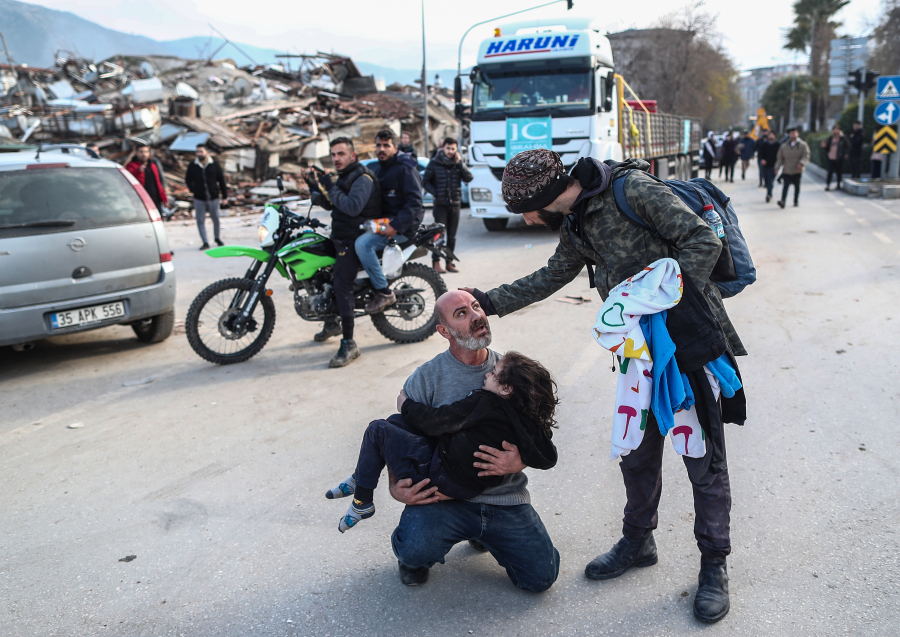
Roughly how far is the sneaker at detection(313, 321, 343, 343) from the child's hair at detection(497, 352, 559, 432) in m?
3.83

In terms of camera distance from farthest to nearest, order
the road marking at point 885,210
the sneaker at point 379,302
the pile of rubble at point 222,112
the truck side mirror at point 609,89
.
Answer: the pile of rubble at point 222,112
the road marking at point 885,210
the truck side mirror at point 609,89
the sneaker at point 379,302

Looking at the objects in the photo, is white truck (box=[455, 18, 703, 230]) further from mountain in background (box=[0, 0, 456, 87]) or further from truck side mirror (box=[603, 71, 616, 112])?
mountain in background (box=[0, 0, 456, 87])

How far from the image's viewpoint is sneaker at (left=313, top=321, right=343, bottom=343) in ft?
20.4

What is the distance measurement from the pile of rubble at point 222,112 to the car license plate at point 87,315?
1231 centimetres

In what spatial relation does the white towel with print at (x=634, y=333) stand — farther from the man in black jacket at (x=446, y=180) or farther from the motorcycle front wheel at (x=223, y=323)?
the man in black jacket at (x=446, y=180)

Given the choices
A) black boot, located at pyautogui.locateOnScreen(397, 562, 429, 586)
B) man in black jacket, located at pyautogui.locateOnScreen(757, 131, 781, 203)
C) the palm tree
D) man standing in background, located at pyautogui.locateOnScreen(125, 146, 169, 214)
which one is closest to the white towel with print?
black boot, located at pyautogui.locateOnScreen(397, 562, 429, 586)

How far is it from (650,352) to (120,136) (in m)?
23.0

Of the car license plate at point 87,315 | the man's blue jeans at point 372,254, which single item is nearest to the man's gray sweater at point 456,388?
the man's blue jeans at point 372,254

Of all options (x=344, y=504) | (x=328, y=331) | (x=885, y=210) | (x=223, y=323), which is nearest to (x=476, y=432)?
(x=344, y=504)

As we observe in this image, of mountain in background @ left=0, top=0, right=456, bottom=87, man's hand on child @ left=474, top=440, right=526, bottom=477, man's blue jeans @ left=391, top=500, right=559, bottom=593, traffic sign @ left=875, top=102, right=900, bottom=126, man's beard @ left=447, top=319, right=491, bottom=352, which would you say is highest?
mountain in background @ left=0, top=0, right=456, bottom=87

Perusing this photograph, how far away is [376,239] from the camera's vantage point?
5.86 m

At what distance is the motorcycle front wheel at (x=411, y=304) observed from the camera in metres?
6.33

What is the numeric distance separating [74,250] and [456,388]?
14.0ft

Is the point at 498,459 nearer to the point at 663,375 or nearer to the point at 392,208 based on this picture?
the point at 663,375
